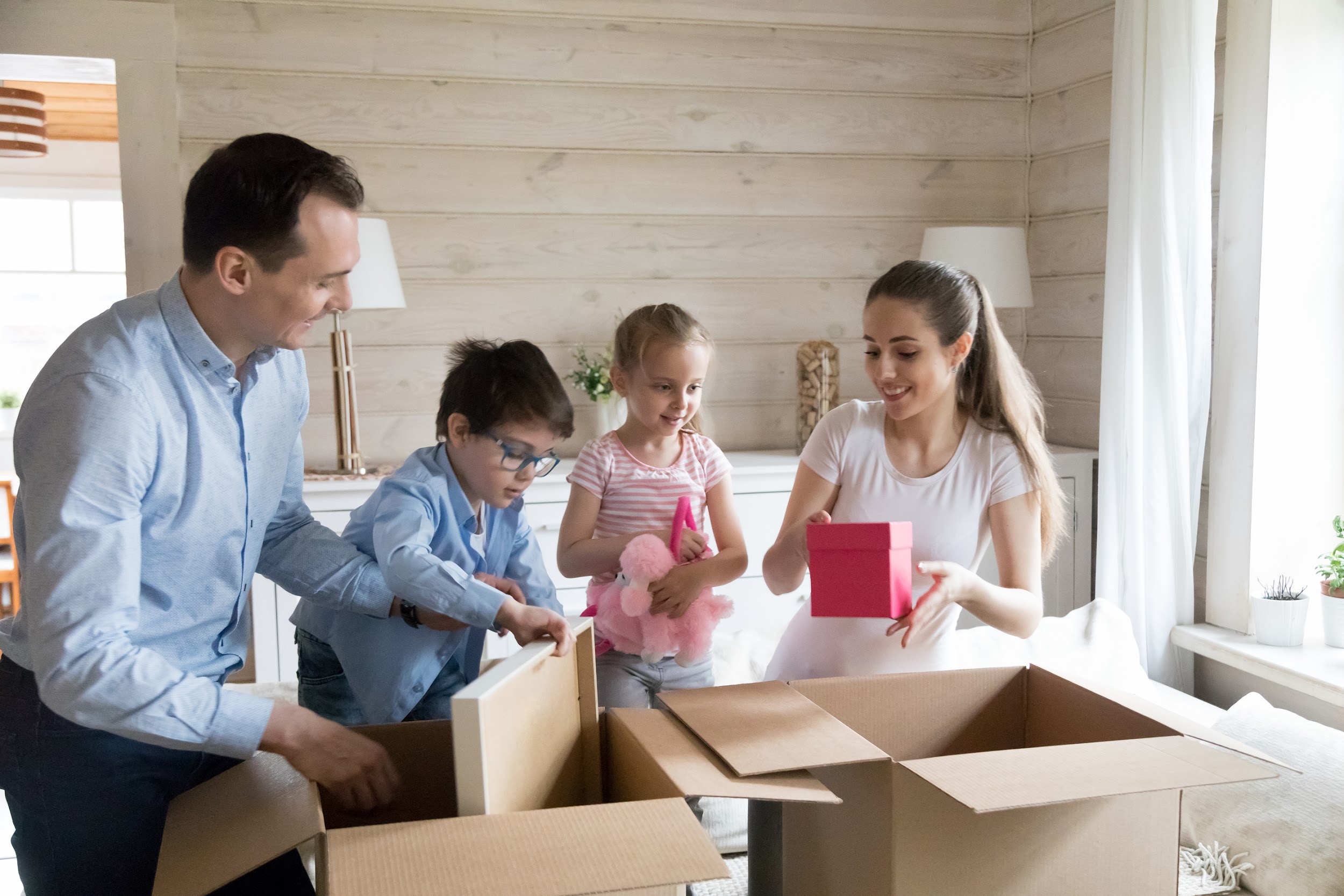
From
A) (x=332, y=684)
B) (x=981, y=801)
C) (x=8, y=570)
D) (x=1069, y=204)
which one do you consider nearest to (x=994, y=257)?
(x=1069, y=204)

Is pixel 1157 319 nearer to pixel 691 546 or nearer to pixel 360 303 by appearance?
pixel 691 546

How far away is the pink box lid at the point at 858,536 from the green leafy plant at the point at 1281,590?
1.77 m

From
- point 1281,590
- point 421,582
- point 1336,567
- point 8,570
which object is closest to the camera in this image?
point 421,582

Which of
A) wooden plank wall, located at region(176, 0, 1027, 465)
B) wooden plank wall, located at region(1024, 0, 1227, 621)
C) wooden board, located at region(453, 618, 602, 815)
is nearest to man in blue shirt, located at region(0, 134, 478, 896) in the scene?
wooden board, located at region(453, 618, 602, 815)

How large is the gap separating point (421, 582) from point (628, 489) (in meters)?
0.61

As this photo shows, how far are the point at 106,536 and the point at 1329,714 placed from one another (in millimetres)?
2637

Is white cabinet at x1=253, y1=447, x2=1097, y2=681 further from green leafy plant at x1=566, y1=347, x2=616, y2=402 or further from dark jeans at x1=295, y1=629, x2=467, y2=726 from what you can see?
dark jeans at x1=295, y1=629, x2=467, y2=726

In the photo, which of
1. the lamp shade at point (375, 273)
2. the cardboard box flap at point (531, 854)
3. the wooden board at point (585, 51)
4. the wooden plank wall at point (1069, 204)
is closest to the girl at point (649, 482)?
the cardboard box flap at point (531, 854)

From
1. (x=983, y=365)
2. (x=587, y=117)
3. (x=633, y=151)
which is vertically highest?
(x=587, y=117)

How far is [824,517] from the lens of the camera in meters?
1.56

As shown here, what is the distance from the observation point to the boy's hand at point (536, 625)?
1.25 meters

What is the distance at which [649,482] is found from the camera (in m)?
1.90

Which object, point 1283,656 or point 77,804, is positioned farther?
point 1283,656

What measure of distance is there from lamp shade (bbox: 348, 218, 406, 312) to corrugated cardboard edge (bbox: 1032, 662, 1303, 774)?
225 cm
